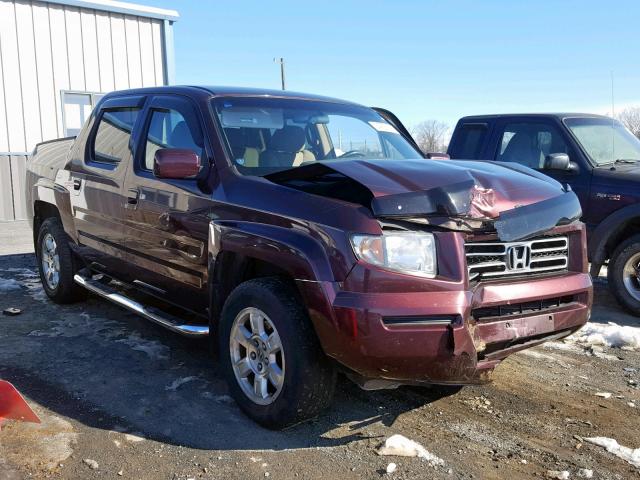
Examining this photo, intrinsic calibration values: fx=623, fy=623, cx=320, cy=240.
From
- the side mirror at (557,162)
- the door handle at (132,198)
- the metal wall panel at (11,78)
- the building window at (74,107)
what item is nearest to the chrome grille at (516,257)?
the door handle at (132,198)

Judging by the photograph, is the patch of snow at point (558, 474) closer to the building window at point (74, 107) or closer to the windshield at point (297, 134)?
the windshield at point (297, 134)

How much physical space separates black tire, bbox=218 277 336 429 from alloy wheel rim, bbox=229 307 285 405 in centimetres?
5

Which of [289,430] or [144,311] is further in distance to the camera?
[144,311]

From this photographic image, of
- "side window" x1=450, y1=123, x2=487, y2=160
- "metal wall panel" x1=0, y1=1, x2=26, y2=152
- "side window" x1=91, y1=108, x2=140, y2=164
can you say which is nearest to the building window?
"metal wall panel" x1=0, y1=1, x2=26, y2=152

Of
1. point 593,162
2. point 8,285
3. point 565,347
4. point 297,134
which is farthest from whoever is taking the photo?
point 8,285

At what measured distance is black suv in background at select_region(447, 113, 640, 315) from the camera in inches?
235

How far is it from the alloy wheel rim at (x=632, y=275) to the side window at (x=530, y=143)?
1299mm

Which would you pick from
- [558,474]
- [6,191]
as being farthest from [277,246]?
[6,191]

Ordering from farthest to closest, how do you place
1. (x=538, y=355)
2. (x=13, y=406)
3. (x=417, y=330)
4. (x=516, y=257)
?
(x=538, y=355)
(x=13, y=406)
(x=516, y=257)
(x=417, y=330)

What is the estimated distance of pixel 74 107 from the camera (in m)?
14.5

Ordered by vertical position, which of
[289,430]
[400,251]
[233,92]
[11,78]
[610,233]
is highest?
[11,78]

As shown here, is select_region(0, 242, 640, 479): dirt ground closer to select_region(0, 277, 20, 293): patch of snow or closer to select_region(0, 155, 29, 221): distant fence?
select_region(0, 277, 20, 293): patch of snow

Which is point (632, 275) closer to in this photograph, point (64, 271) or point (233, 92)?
point (233, 92)

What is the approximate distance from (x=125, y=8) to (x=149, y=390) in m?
12.9
